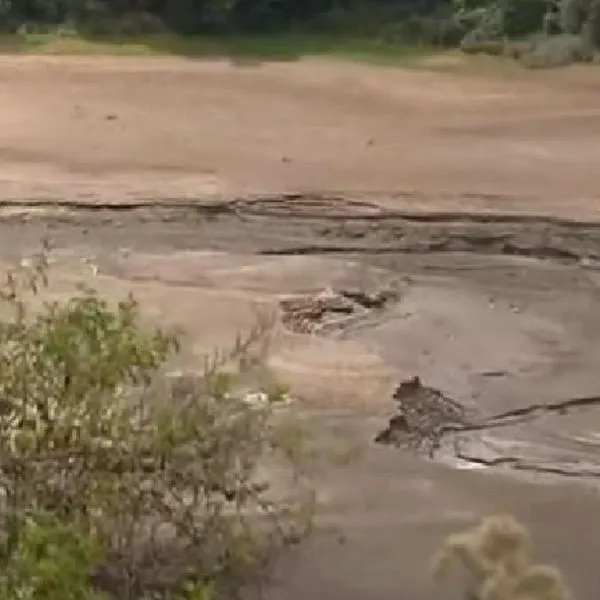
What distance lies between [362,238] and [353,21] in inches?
28.4

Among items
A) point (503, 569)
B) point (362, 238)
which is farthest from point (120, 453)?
point (362, 238)

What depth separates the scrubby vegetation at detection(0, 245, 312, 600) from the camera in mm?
1138

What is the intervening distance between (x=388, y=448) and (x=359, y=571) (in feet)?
0.62

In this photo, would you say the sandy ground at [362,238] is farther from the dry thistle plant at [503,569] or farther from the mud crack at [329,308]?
the dry thistle plant at [503,569]

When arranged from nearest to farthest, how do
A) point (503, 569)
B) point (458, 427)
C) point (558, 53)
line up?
point (503, 569)
point (458, 427)
point (558, 53)

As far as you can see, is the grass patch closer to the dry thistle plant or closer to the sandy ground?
the sandy ground

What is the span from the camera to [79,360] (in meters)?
1.14

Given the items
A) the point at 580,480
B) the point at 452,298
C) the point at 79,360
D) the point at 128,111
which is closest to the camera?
the point at 79,360

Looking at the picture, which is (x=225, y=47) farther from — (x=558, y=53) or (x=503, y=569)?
(x=503, y=569)

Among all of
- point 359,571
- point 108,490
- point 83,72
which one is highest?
point 83,72

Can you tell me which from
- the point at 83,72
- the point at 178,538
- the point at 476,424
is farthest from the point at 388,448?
the point at 83,72

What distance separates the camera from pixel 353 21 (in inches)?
96.7

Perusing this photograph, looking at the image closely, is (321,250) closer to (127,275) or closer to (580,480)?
(127,275)

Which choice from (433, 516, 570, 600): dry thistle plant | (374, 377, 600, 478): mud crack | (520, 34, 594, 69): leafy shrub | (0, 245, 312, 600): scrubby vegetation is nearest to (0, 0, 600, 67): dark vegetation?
(520, 34, 594, 69): leafy shrub
